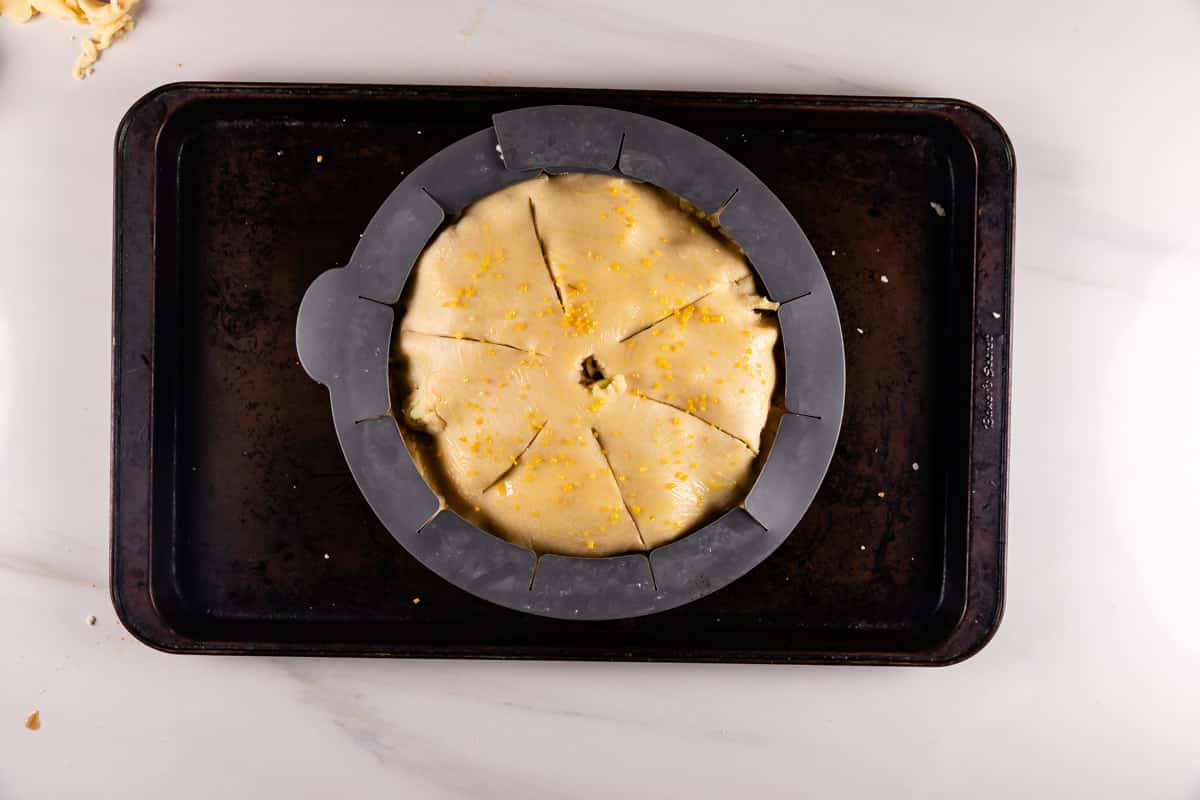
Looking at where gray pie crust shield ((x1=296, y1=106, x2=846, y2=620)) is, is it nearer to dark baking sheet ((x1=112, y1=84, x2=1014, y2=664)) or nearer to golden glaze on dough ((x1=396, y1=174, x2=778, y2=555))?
golden glaze on dough ((x1=396, y1=174, x2=778, y2=555))

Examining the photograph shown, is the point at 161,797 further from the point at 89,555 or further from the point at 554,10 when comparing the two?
the point at 554,10

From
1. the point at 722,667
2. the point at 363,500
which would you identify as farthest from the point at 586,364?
the point at 722,667

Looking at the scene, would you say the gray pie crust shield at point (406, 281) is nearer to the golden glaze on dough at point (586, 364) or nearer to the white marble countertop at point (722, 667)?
the golden glaze on dough at point (586, 364)

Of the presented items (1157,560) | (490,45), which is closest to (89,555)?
(490,45)

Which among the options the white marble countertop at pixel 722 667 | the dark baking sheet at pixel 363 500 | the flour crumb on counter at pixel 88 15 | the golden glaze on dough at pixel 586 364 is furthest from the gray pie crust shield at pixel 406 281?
the flour crumb on counter at pixel 88 15

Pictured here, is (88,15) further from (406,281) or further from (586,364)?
(586,364)
